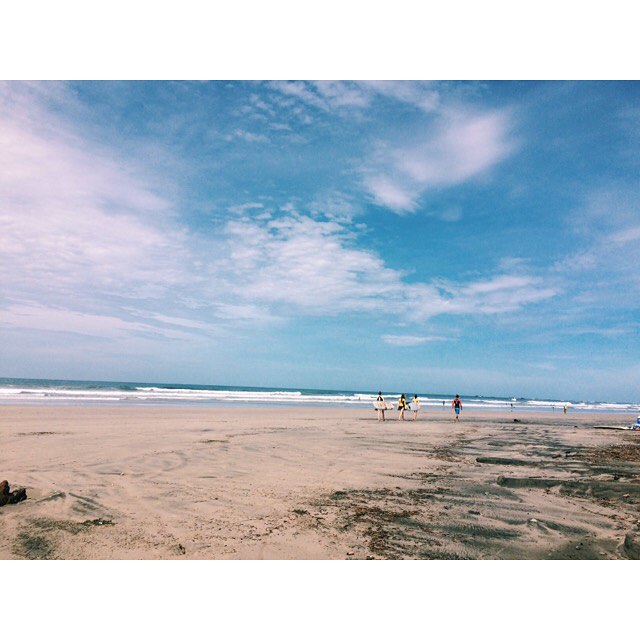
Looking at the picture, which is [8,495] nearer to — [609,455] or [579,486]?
[579,486]

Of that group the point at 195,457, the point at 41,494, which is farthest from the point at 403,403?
the point at 41,494

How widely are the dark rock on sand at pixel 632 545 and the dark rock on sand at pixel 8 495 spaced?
7377 mm

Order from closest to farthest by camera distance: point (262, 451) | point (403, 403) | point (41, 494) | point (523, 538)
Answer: point (523, 538) < point (41, 494) < point (262, 451) < point (403, 403)

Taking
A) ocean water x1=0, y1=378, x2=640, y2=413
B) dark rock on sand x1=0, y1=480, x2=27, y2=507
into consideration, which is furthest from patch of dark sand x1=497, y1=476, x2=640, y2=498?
ocean water x1=0, y1=378, x2=640, y2=413

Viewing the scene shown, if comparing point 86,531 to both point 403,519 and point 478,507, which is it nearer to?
point 403,519

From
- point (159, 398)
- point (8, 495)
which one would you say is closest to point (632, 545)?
point (8, 495)

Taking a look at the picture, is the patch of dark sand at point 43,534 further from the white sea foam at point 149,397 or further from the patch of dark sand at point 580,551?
the white sea foam at point 149,397

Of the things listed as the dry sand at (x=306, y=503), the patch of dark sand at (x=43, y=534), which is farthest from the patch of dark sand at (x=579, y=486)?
the patch of dark sand at (x=43, y=534)

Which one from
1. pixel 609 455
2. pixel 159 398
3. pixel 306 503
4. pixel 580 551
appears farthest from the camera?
pixel 159 398

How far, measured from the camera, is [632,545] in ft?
15.2

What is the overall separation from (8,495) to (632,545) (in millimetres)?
7598

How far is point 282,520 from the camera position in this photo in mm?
5336

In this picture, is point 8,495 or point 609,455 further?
point 609,455
